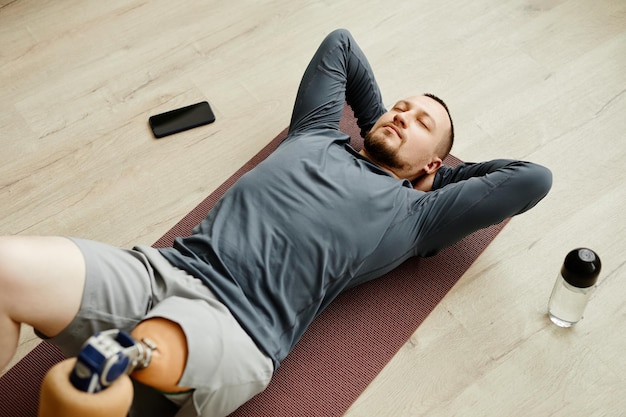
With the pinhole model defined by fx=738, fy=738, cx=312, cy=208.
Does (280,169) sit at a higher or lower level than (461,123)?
higher

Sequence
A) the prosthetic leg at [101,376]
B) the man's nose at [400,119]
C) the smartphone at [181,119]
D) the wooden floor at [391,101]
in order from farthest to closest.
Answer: the smartphone at [181,119] < the man's nose at [400,119] < the wooden floor at [391,101] < the prosthetic leg at [101,376]

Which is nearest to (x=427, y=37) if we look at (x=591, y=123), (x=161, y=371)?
(x=591, y=123)

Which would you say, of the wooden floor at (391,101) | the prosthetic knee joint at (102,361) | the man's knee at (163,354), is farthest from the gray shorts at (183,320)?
the wooden floor at (391,101)

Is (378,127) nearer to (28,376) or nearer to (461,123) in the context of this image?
(461,123)

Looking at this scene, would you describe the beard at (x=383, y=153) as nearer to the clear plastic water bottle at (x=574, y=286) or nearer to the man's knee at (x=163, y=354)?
the clear plastic water bottle at (x=574, y=286)

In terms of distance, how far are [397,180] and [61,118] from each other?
100cm

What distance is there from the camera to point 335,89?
1848 mm

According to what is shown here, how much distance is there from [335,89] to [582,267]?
732 millimetres

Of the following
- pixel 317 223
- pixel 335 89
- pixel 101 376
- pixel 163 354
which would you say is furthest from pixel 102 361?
pixel 335 89

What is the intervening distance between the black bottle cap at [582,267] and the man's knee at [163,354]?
799 millimetres

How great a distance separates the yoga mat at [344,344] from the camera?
1.55 meters

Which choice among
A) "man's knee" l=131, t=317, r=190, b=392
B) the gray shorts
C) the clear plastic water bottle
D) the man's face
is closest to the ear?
the man's face

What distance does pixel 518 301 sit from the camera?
174cm

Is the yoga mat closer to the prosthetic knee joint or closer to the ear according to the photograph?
the ear
